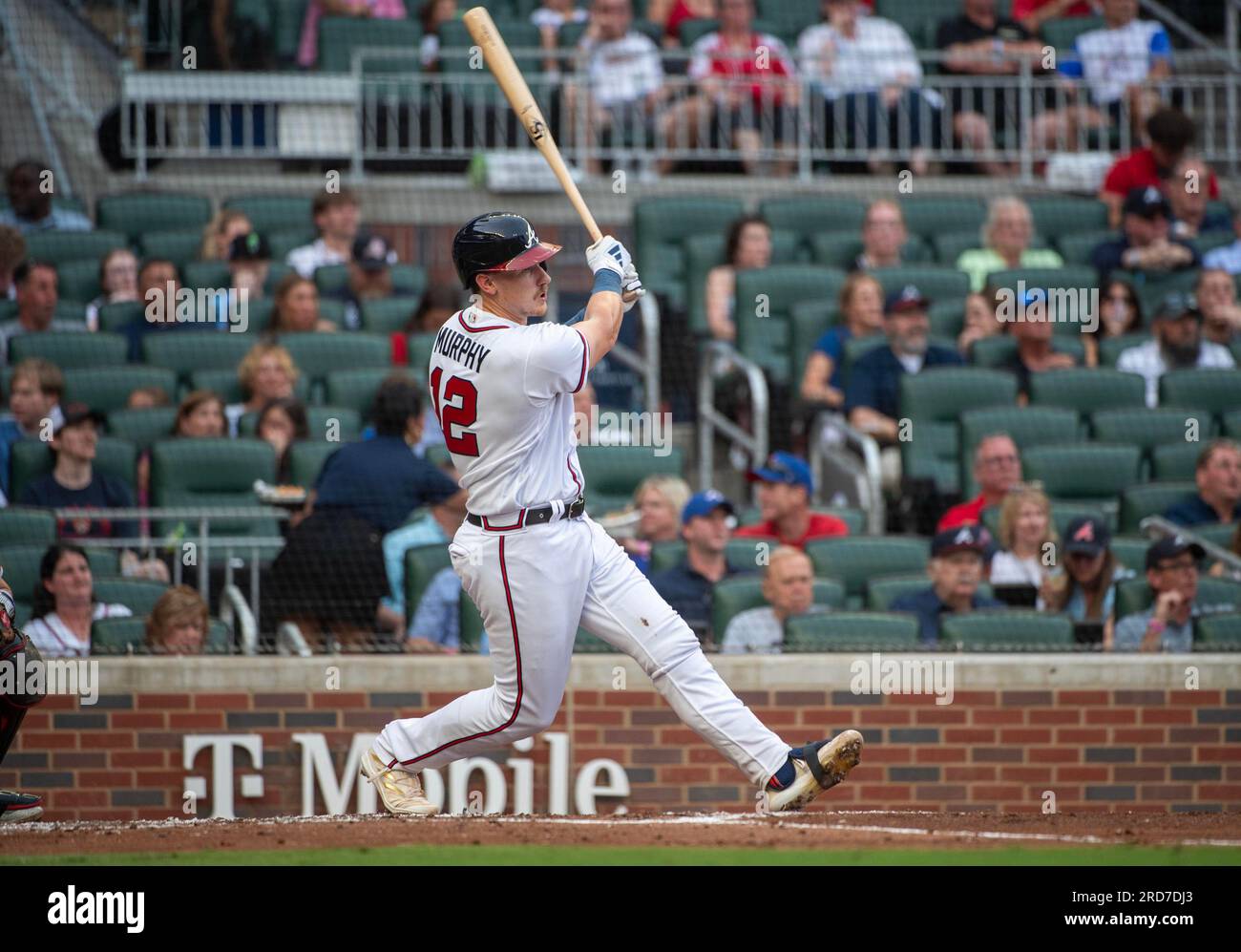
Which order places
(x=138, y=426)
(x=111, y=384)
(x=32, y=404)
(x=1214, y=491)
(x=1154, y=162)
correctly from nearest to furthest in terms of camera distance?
(x=1214, y=491) < (x=32, y=404) < (x=138, y=426) < (x=111, y=384) < (x=1154, y=162)

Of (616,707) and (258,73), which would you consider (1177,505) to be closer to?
(616,707)

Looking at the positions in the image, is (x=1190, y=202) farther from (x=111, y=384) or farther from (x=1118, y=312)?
(x=111, y=384)

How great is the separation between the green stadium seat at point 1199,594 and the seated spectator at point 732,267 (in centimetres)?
281

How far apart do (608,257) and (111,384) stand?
4.34 metres

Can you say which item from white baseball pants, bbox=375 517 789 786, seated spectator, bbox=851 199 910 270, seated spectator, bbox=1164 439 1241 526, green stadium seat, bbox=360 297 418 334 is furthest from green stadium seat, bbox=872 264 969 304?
white baseball pants, bbox=375 517 789 786

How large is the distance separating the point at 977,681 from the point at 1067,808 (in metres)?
0.61

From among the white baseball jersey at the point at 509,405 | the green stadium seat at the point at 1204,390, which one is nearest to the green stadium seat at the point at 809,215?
the green stadium seat at the point at 1204,390

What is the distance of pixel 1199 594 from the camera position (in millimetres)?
7344

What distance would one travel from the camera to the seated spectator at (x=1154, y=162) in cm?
1025

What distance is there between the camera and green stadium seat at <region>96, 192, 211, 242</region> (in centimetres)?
1029

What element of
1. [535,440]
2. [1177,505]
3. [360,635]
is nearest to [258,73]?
[360,635]

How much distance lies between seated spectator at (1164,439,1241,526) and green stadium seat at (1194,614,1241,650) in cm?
96

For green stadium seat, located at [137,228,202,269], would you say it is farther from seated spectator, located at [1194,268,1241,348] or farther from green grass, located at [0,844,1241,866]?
green grass, located at [0,844,1241,866]

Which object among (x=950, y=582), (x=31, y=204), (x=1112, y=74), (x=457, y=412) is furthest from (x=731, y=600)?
(x=1112, y=74)
